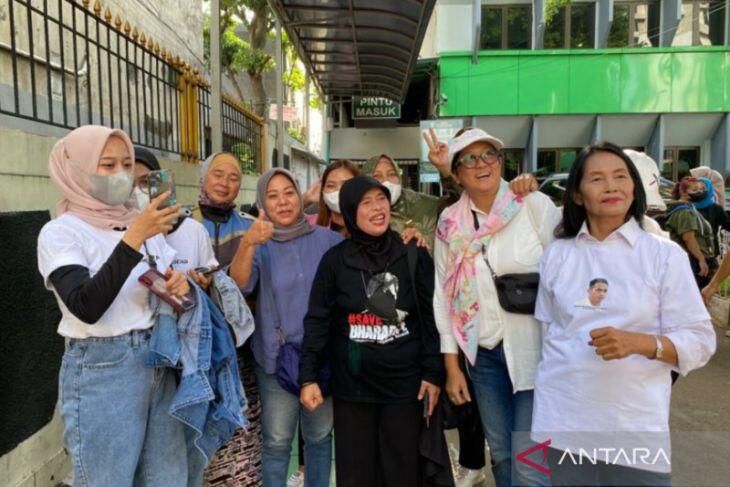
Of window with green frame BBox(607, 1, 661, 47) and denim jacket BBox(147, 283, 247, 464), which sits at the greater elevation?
window with green frame BBox(607, 1, 661, 47)

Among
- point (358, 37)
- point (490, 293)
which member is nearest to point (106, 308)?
point (490, 293)

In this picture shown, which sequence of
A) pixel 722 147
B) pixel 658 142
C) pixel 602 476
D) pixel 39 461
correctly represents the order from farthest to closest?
1. pixel 658 142
2. pixel 722 147
3. pixel 39 461
4. pixel 602 476

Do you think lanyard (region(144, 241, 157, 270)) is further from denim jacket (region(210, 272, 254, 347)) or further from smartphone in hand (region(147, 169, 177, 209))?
denim jacket (region(210, 272, 254, 347))


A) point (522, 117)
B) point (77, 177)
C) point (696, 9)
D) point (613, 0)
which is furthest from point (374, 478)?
point (696, 9)

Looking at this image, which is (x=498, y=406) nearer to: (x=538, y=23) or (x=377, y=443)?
(x=377, y=443)

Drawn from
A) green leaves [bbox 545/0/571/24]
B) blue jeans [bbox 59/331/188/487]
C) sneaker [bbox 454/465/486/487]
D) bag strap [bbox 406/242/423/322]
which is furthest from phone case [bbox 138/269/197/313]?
green leaves [bbox 545/0/571/24]

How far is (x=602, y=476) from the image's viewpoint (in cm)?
150

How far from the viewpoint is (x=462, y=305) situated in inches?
94.9

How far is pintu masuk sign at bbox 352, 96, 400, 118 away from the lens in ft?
47.9

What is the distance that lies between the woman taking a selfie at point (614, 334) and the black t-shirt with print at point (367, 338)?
2.01 ft

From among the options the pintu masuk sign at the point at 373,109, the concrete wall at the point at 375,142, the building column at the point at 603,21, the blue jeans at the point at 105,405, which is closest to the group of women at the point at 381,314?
the blue jeans at the point at 105,405

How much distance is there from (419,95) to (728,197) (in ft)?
40.7

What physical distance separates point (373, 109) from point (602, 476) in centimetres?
1388

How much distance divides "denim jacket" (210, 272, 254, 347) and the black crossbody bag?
3.88 ft
